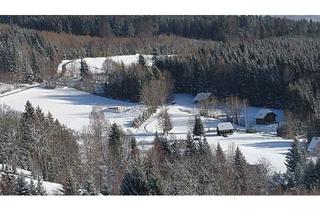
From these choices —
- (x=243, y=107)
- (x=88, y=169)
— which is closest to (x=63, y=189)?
(x=88, y=169)

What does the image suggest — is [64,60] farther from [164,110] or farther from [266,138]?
[266,138]

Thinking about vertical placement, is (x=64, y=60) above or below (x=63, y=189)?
above

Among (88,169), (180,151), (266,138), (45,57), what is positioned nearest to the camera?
(88,169)

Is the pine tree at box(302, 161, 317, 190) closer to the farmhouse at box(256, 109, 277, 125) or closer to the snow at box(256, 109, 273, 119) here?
the farmhouse at box(256, 109, 277, 125)

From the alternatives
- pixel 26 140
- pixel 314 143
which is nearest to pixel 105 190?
pixel 26 140

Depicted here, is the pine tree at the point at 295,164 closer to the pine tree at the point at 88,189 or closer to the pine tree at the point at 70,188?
the pine tree at the point at 88,189
